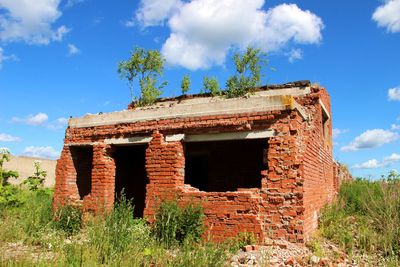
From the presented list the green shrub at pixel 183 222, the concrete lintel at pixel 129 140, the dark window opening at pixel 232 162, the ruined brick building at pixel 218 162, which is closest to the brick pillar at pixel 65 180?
the ruined brick building at pixel 218 162

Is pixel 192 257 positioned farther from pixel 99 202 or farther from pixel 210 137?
pixel 99 202

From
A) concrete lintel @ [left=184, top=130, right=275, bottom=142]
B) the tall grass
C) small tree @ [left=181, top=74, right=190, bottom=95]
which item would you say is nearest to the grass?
concrete lintel @ [left=184, top=130, right=275, bottom=142]

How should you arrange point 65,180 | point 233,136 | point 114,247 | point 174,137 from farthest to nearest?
point 65,180
point 174,137
point 233,136
point 114,247

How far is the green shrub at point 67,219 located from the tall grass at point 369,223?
5997 millimetres

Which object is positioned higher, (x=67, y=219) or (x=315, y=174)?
(x=315, y=174)

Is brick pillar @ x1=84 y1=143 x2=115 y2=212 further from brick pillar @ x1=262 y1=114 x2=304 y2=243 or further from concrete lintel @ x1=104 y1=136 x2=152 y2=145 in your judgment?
brick pillar @ x1=262 y1=114 x2=304 y2=243

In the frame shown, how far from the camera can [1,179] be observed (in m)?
12.9

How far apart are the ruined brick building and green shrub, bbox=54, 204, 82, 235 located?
1.75 ft

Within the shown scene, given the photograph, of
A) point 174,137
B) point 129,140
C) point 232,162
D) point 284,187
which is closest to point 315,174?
point 284,187

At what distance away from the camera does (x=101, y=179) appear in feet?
34.5

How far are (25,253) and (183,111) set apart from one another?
16.5 feet

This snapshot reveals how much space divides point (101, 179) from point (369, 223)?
6.76 meters

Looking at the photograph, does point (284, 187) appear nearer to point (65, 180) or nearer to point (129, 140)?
point (129, 140)

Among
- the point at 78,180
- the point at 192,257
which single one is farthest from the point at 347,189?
the point at 192,257
